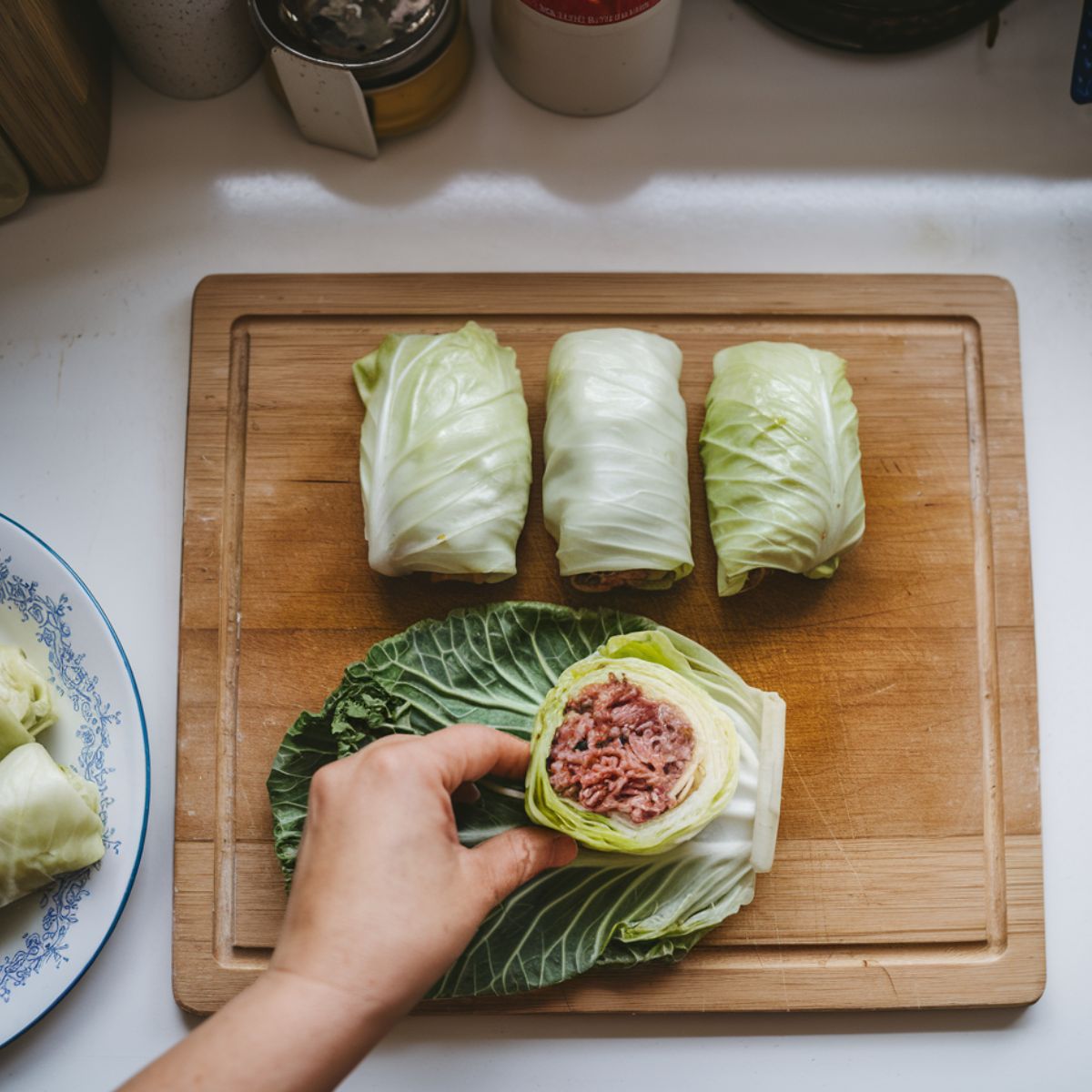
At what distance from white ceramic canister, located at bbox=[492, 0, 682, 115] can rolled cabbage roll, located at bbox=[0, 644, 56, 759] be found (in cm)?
199

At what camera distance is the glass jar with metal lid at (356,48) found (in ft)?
8.23

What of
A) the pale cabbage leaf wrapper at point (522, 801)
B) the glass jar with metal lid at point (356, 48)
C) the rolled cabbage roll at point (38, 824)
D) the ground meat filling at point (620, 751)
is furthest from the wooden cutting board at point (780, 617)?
→ the glass jar with metal lid at point (356, 48)

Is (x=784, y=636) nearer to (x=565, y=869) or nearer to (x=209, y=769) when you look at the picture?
(x=565, y=869)

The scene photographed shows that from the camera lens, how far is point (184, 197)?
2785mm

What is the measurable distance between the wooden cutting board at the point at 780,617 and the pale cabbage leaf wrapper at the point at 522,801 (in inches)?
4.1

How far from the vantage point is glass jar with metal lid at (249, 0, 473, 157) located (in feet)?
8.23

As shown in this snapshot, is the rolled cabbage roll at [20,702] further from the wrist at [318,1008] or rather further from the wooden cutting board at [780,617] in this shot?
the wrist at [318,1008]

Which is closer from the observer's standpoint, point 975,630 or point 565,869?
point 565,869

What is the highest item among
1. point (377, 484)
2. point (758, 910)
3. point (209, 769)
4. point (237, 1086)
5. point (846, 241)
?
point (846, 241)

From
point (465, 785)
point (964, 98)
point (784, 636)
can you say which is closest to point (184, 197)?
point (465, 785)

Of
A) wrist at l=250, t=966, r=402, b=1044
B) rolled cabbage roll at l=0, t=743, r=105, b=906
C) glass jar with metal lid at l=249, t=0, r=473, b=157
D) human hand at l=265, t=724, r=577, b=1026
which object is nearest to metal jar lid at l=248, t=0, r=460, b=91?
glass jar with metal lid at l=249, t=0, r=473, b=157

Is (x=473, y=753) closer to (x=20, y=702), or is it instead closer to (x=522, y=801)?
(x=522, y=801)

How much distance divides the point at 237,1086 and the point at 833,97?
9.13 ft

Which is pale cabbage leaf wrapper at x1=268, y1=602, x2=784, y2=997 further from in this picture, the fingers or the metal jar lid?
the metal jar lid
